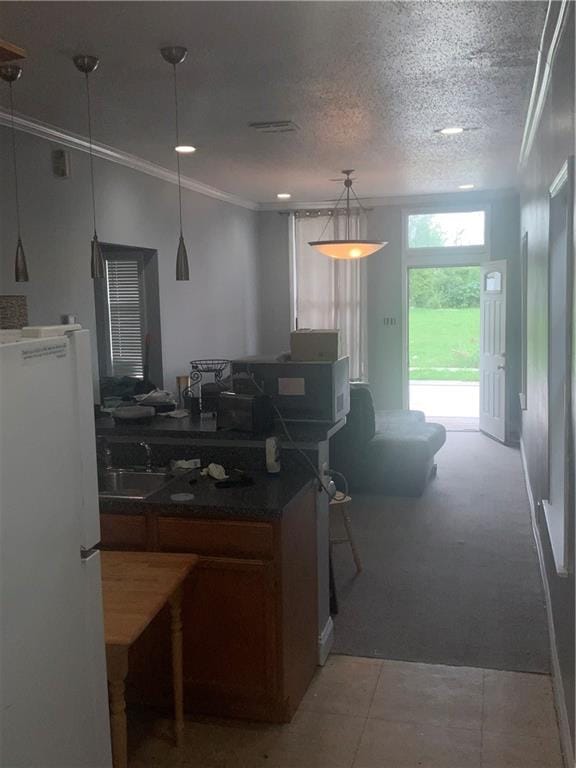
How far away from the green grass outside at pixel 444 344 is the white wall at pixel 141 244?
101 inches

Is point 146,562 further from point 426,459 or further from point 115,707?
point 426,459

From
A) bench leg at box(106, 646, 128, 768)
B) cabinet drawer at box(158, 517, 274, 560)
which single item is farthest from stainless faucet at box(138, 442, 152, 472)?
bench leg at box(106, 646, 128, 768)

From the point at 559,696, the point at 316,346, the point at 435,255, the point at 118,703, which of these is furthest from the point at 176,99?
the point at 435,255

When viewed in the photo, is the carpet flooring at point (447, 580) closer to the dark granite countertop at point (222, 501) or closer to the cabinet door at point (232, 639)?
the cabinet door at point (232, 639)

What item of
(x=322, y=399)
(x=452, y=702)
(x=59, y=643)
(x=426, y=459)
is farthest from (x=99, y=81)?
(x=426, y=459)

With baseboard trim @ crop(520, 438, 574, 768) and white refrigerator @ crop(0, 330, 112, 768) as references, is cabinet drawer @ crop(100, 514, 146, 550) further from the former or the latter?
baseboard trim @ crop(520, 438, 574, 768)

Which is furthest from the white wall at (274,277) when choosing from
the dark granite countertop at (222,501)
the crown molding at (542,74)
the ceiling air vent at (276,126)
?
the dark granite countertop at (222,501)

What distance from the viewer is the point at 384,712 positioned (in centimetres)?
289

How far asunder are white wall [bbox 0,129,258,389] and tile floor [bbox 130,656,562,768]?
2.49 metres

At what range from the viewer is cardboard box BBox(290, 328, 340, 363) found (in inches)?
141

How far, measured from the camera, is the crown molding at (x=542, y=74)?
2668mm

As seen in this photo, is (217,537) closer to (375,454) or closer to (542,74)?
(542,74)

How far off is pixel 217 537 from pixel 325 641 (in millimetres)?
906

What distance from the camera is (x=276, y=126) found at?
447cm
